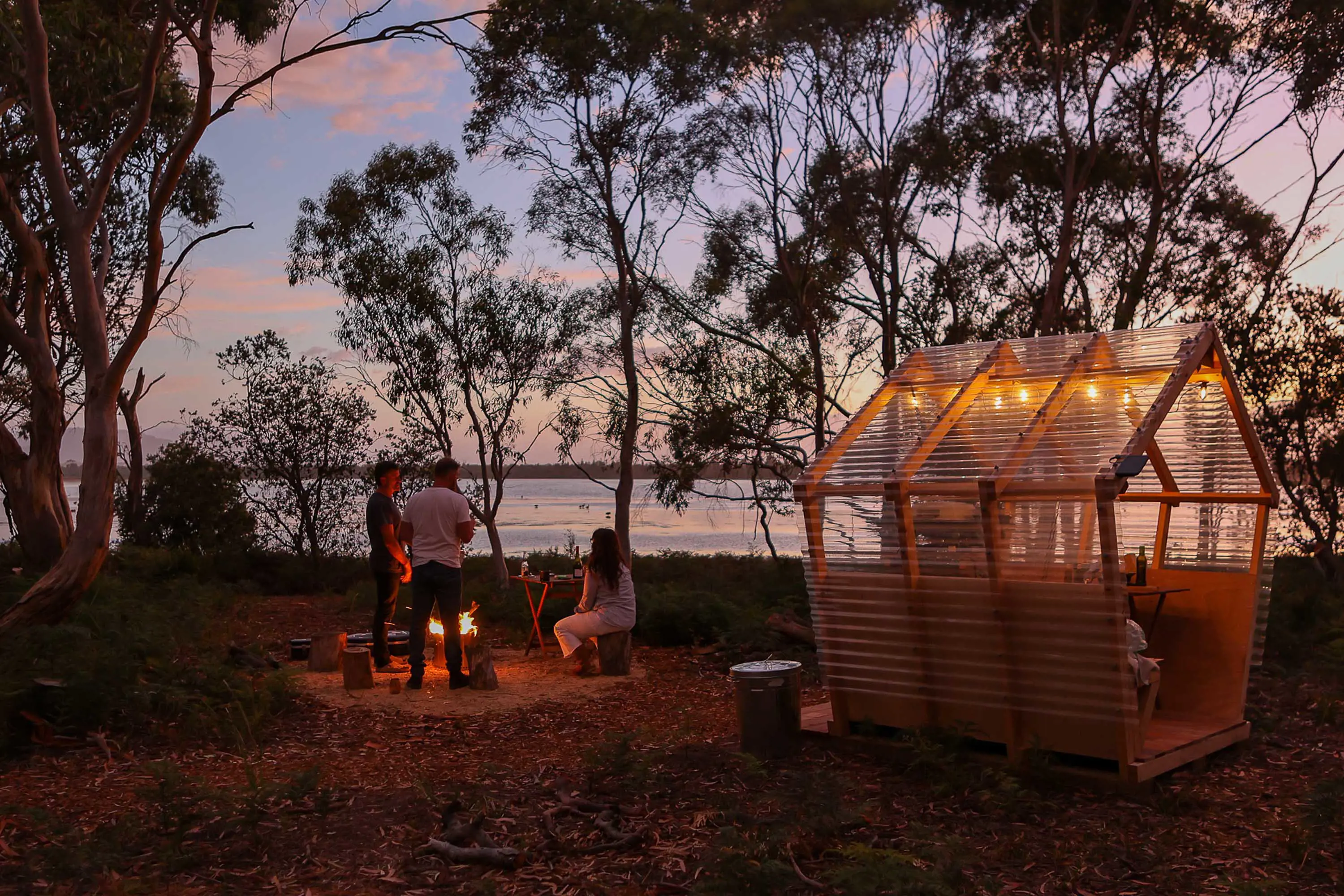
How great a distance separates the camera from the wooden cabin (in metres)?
5.98

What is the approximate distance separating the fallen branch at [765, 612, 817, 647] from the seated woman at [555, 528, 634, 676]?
1782mm

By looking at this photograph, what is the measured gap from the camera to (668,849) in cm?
524

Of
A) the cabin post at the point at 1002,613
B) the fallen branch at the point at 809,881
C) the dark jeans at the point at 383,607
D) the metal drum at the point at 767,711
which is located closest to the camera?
the fallen branch at the point at 809,881

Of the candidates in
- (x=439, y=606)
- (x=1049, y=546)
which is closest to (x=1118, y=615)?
(x=1049, y=546)

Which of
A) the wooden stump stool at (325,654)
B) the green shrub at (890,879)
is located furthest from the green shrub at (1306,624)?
the wooden stump stool at (325,654)

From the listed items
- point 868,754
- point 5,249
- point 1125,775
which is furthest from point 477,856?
point 5,249

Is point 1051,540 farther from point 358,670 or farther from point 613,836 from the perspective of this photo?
point 358,670

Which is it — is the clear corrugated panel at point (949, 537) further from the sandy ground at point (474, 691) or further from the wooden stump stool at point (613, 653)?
the wooden stump stool at point (613, 653)

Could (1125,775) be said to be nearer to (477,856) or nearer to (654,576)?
(477,856)

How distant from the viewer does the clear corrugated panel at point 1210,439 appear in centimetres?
745

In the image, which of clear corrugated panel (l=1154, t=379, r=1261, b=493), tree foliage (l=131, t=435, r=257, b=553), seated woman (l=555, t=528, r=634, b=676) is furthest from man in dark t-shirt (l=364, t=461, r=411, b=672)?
tree foliage (l=131, t=435, r=257, b=553)

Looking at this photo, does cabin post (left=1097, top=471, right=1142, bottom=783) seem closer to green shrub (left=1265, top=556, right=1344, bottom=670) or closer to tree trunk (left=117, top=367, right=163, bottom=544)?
green shrub (left=1265, top=556, right=1344, bottom=670)

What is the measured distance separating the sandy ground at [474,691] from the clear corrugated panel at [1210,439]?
4.90 meters

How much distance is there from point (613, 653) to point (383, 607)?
6.99ft
